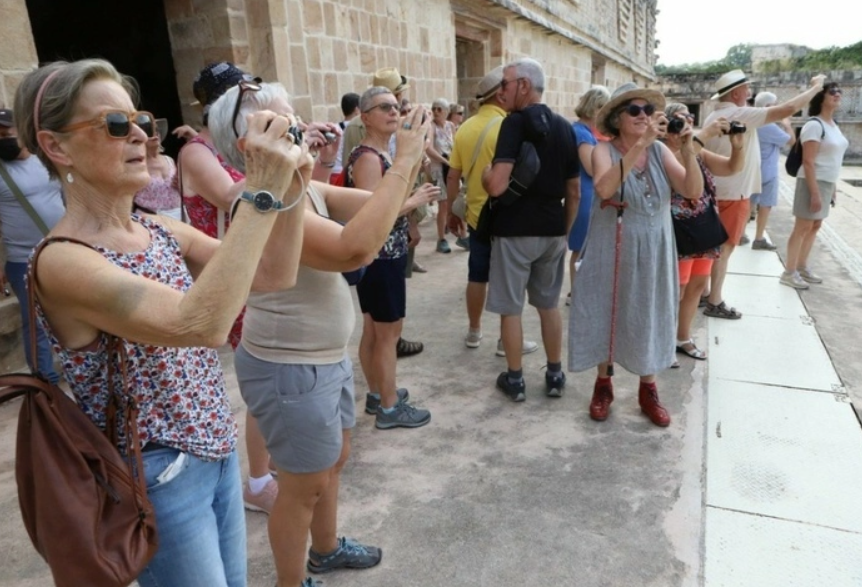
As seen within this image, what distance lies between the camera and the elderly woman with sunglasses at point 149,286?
1060 millimetres

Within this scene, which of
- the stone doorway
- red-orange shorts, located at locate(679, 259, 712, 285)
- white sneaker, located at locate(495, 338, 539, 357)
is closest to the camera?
red-orange shorts, located at locate(679, 259, 712, 285)

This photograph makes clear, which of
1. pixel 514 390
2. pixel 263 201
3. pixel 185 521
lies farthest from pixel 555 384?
pixel 263 201

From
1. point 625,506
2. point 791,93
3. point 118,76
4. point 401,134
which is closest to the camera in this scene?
point 118,76

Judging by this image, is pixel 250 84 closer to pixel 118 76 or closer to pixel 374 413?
pixel 118 76

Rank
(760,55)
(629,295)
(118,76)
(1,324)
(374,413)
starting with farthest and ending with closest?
(760,55) < (1,324) < (374,413) < (629,295) < (118,76)

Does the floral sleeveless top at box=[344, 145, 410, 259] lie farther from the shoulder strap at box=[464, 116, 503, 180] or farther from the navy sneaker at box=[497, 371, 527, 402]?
the navy sneaker at box=[497, 371, 527, 402]

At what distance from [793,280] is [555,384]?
128 inches

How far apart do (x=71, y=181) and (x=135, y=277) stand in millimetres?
281

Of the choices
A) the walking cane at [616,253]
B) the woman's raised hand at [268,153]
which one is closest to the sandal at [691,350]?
the walking cane at [616,253]

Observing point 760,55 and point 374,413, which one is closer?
point 374,413

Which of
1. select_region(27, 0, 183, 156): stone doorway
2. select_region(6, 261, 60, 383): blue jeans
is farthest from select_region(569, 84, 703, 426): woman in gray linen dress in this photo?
select_region(27, 0, 183, 156): stone doorway

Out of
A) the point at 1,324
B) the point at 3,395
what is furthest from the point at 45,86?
the point at 1,324

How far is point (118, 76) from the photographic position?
124 centimetres

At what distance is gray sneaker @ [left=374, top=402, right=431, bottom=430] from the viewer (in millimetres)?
3107
